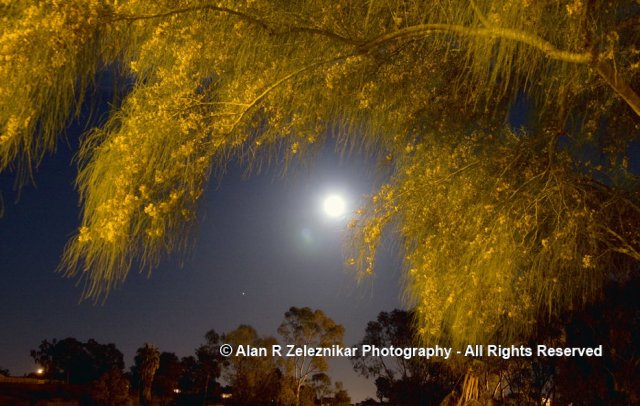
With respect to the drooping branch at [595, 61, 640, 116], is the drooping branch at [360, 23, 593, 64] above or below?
above

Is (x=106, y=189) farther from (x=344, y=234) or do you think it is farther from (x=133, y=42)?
(x=344, y=234)

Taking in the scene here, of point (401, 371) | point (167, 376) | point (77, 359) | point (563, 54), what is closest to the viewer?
point (563, 54)

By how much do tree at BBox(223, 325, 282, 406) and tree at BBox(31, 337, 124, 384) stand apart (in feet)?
47.7

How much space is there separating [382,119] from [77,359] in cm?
4215

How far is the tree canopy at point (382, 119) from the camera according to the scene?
3.48 meters

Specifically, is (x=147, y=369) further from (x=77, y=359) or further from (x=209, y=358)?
(x=77, y=359)

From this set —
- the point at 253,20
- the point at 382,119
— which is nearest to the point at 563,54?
the point at 253,20

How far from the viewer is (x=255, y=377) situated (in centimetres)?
2978

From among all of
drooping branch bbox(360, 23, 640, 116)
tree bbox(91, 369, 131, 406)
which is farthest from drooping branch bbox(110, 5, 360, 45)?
tree bbox(91, 369, 131, 406)

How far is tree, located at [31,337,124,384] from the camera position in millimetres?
42344

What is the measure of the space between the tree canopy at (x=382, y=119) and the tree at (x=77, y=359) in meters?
40.1

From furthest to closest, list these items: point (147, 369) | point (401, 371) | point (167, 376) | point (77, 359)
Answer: point (77, 359)
point (167, 376)
point (147, 369)
point (401, 371)

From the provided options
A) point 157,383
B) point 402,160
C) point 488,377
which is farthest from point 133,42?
point 157,383

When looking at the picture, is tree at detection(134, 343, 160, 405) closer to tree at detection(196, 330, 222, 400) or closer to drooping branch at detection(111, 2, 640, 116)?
tree at detection(196, 330, 222, 400)
